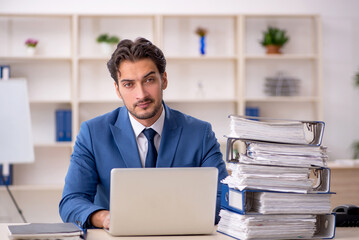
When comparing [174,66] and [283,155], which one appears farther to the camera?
[174,66]

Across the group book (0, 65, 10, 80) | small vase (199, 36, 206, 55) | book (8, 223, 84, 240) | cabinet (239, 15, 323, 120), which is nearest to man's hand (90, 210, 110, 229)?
book (8, 223, 84, 240)

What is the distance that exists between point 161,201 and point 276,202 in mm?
341

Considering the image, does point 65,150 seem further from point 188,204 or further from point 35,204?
point 188,204

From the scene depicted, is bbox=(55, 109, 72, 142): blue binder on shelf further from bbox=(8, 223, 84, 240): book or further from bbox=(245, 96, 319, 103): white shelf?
bbox=(8, 223, 84, 240): book

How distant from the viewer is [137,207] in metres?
1.46

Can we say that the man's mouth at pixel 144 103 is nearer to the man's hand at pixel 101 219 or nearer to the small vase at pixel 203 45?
the man's hand at pixel 101 219

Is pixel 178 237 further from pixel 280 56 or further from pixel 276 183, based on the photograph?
pixel 280 56

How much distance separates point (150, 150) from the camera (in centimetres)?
210

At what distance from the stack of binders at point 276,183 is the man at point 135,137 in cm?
57

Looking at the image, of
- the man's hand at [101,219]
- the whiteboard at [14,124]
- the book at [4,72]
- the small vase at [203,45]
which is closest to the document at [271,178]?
the man's hand at [101,219]

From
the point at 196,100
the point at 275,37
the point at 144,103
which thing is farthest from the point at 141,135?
the point at 275,37

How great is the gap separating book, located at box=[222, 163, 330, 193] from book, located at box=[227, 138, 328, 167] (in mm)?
16

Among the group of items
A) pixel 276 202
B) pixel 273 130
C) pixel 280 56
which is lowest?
pixel 276 202

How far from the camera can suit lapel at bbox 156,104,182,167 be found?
2.09 m
